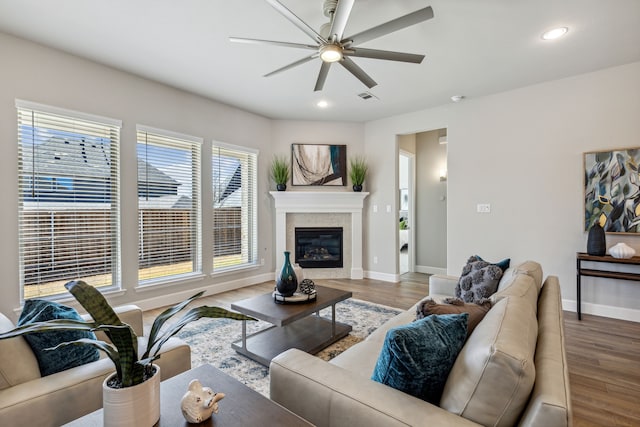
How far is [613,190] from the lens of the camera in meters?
3.48

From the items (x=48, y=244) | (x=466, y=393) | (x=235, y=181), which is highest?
(x=235, y=181)

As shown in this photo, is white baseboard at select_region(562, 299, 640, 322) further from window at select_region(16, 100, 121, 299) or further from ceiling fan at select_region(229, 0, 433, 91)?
window at select_region(16, 100, 121, 299)

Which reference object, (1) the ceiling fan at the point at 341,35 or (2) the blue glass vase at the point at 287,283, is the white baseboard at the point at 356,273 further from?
(1) the ceiling fan at the point at 341,35

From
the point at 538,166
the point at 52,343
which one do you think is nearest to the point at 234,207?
the point at 52,343

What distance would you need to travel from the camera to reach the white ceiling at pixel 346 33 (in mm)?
2438

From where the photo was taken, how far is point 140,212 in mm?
3811

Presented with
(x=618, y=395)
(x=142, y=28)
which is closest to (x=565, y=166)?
(x=618, y=395)

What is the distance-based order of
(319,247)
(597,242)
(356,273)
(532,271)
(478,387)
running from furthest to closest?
(319,247) → (356,273) → (597,242) → (532,271) → (478,387)

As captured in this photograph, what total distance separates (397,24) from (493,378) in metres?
2.05

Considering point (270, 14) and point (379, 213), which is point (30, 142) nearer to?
point (270, 14)

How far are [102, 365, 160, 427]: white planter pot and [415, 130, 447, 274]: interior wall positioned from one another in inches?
231

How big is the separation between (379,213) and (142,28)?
165 inches

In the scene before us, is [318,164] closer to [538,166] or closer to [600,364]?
[538,166]

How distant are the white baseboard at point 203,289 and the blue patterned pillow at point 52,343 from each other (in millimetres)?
1885
